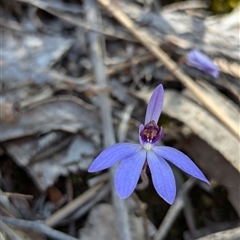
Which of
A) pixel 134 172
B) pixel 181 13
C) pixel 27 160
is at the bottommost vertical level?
pixel 27 160

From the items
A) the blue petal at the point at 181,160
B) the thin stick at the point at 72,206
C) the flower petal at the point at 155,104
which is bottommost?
the thin stick at the point at 72,206

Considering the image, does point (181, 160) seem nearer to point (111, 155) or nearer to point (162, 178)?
point (162, 178)

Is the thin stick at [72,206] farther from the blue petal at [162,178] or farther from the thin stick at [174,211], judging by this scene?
the blue petal at [162,178]

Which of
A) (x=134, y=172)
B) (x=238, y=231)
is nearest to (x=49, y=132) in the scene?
(x=134, y=172)

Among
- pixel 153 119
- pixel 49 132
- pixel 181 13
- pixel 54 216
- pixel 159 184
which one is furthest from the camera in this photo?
pixel 181 13

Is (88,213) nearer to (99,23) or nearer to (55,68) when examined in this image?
(55,68)

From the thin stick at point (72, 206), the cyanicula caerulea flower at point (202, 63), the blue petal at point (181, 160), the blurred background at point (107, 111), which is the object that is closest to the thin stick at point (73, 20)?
the blurred background at point (107, 111)

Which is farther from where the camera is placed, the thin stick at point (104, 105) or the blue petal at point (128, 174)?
the thin stick at point (104, 105)

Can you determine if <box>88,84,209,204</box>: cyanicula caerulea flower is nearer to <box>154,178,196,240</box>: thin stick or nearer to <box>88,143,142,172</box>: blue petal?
<box>88,143,142,172</box>: blue petal
